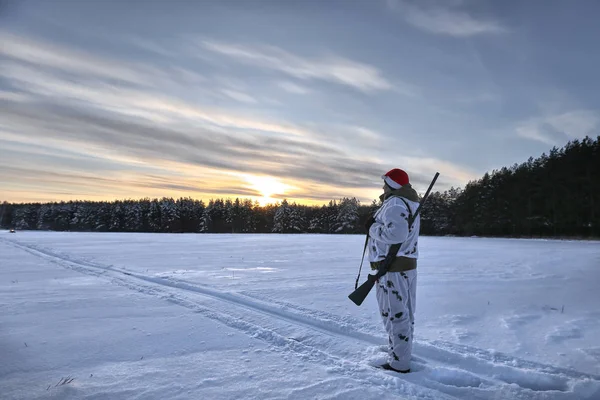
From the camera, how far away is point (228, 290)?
7328 millimetres

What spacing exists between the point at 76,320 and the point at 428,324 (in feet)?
18.6

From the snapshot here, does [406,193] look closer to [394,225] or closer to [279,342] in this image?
[394,225]

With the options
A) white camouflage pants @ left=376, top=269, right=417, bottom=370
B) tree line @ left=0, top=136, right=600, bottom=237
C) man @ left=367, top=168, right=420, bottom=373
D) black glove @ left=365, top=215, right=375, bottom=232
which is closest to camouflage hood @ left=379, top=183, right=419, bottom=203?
man @ left=367, top=168, right=420, bottom=373

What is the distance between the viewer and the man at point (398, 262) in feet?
11.3

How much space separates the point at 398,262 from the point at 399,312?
0.54 metres

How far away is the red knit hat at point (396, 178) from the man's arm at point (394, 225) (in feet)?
0.98

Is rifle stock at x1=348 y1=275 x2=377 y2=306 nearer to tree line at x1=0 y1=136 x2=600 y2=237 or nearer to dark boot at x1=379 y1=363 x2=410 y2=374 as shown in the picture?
dark boot at x1=379 y1=363 x2=410 y2=374

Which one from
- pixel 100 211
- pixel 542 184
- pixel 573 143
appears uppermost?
pixel 573 143

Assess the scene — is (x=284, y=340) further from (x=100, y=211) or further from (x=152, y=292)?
(x=100, y=211)

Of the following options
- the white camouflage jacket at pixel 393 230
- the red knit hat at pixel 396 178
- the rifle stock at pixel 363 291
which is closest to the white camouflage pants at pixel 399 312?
the rifle stock at pixel 363 291

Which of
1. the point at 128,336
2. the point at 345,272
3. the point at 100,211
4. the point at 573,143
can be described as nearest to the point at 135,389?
the point at 128,336

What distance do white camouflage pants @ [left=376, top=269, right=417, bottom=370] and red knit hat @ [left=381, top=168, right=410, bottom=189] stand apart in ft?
3.24

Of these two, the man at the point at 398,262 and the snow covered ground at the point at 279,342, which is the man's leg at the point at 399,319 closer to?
the man at the point at 398,262

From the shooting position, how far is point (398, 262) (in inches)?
140
